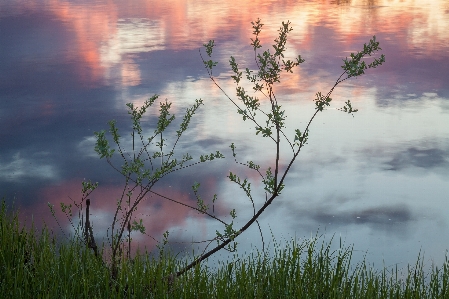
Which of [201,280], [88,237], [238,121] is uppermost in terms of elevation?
[238,121]

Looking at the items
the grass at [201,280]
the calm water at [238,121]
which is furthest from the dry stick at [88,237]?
the calm water at [238,121]

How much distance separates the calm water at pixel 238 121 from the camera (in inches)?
237

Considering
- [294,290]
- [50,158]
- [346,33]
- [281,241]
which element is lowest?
[294,290]

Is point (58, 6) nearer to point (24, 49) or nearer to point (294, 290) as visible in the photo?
point (24, 49)

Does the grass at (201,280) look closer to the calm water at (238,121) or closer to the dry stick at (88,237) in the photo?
the dry stick at (88,237)

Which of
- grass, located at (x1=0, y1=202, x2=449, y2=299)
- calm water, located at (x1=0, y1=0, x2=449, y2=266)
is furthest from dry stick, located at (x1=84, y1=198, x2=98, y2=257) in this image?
calm water, located at (x1=0, y1=0, x2=449, y2=266)

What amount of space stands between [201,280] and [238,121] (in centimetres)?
497

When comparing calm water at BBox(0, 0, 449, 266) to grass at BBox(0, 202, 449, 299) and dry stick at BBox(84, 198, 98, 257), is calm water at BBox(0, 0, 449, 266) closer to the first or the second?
dry stick at BBox(84, 198, 98, 257)

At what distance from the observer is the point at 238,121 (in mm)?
8734

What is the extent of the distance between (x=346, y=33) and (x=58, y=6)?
851 cm

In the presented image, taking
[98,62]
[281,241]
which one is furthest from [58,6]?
[281,241]

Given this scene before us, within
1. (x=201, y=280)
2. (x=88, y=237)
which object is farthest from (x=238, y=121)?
(x=201, y=280)

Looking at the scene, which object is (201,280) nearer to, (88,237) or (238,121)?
(88,237)

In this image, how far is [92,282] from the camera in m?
3.94
